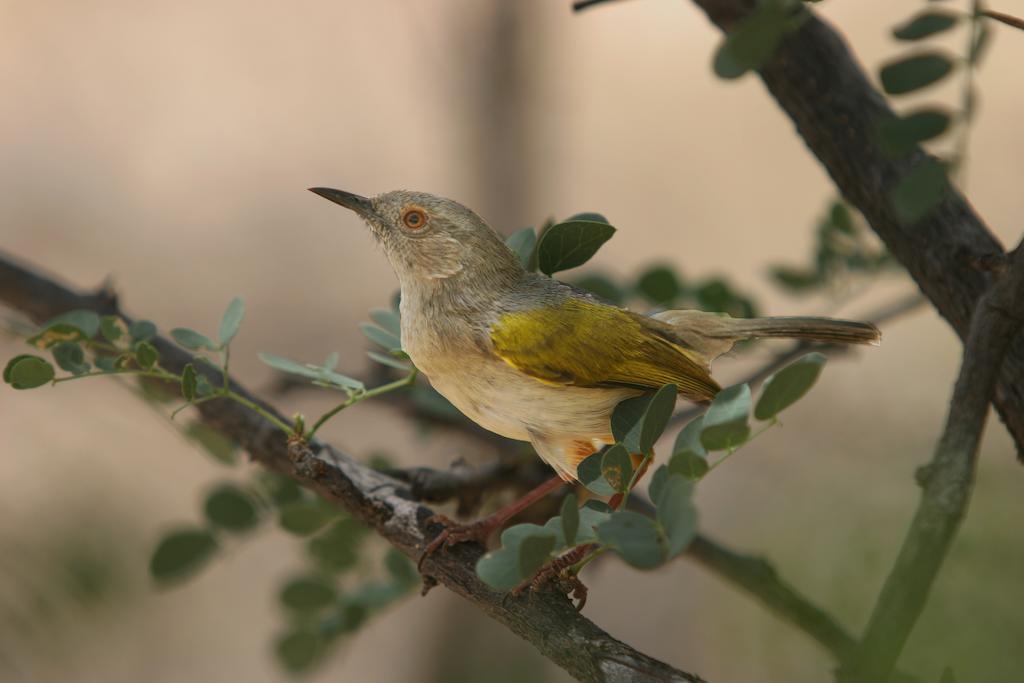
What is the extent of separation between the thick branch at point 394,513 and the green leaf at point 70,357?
0.35 meters

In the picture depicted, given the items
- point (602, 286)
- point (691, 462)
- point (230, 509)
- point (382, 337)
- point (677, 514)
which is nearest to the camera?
point (677, 514)

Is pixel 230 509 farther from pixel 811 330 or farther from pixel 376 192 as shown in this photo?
pixel 376 192

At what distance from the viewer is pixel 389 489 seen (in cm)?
208

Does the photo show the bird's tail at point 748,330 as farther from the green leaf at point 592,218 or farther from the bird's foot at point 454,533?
the bird's foot at point 454,533

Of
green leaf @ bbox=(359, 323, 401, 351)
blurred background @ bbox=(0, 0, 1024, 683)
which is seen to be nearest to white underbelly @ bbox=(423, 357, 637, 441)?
green leaf @ bbox=(359, 323, 401, 351)

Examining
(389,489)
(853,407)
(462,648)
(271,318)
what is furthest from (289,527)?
(271,318)

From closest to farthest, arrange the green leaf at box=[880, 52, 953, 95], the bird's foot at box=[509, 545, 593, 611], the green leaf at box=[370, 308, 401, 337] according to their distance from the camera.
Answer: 1. the green leaf at box=[880, 52, 953, 95]
2. the bird's foot at box=[509, 545, 593, 611]
3. the green leaf at box=[370, 308, 401, 337]

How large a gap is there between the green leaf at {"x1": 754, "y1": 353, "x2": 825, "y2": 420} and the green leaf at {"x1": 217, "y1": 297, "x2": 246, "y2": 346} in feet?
A: 3.45

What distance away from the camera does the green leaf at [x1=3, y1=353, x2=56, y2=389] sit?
1.77 m

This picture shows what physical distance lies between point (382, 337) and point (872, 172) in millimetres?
1110

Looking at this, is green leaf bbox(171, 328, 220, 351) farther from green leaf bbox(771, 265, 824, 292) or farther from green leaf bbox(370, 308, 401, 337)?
green leaf bbox(771, 265, 824, 292)

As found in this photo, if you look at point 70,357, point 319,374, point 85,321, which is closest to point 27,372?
point 70,357

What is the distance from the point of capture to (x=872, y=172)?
6.91 ft

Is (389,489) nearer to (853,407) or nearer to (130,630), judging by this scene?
(130,630)
